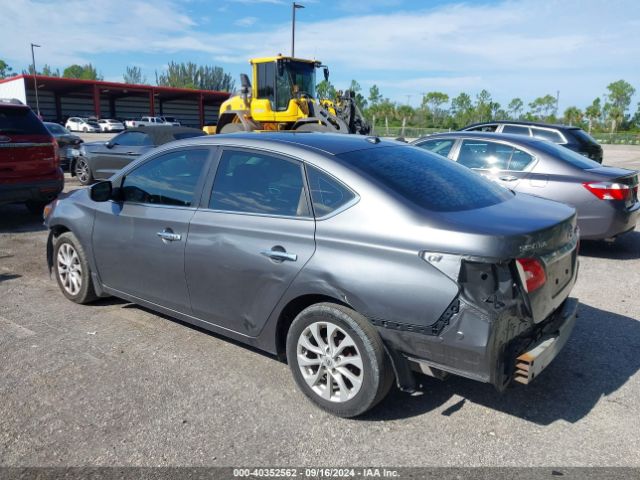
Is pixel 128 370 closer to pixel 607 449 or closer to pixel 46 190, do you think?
pixel 607 449

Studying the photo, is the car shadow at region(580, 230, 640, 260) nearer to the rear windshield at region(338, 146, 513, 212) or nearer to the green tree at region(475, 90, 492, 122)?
the rear windshield at region(338, 146, 513, 212)

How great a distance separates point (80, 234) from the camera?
470 cm

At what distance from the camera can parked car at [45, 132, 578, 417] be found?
2719 millimetres

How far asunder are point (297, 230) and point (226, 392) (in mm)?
1149

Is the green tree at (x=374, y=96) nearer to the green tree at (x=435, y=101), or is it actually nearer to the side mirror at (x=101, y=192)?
the green tree at (x=435, y=101)

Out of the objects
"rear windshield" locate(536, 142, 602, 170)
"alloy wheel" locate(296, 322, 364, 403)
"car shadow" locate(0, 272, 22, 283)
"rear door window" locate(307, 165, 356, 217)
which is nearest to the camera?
"alloy wheel" locate(296, 322, 364, 403)

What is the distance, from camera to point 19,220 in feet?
29.5

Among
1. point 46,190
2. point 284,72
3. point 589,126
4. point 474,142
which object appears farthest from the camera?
point 589,126

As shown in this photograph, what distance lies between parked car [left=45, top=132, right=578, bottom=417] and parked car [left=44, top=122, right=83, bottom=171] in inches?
384

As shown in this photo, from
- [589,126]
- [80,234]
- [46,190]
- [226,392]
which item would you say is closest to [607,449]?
[226,392]

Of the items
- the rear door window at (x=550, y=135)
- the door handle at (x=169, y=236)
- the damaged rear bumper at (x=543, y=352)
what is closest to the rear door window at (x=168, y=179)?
the door handle at (x=169, y=236)

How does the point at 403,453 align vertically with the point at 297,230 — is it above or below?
below

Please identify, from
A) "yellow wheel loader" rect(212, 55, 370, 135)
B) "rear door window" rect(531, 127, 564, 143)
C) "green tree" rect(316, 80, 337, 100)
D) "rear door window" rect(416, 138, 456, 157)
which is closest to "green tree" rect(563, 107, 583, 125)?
"green tree" rect(316, 80, 337, 100)

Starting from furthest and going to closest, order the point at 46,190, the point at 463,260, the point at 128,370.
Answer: the point at 46,190, the point at 128,370, the point at 463,260
